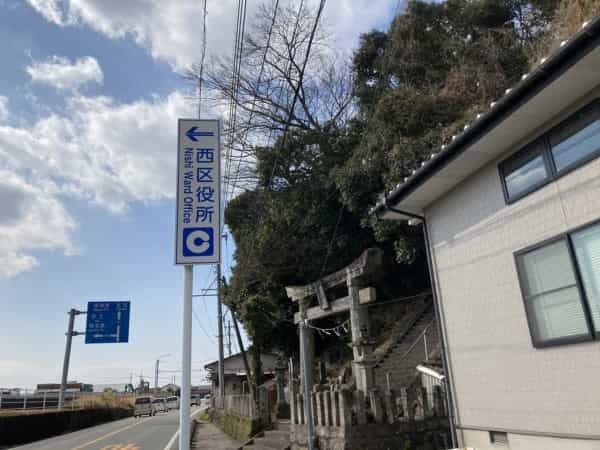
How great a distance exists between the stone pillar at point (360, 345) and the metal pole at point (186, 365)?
6660 mm

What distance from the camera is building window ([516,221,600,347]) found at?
5.34 metres

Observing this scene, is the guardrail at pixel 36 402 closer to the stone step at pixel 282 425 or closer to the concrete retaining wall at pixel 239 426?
the concrete retaining wall at pixel 239 426

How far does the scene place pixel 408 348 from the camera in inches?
651

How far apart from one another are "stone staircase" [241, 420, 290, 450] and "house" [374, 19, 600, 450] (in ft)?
22.6

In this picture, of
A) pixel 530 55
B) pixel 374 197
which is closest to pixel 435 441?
pixel 374 197

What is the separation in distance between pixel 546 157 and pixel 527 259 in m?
1.39

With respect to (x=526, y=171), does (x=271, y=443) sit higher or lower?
lower

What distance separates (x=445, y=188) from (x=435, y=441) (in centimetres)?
582

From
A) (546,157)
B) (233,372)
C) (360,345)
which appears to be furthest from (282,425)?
(233,372)

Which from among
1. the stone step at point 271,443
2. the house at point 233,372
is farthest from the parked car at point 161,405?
the stone step at point 271,443

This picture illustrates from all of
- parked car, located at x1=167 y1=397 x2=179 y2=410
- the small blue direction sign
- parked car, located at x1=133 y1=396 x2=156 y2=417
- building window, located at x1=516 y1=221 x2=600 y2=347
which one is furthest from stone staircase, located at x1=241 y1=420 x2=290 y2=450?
parked car, located at x1=167 y1=397 x2=179 y2=410

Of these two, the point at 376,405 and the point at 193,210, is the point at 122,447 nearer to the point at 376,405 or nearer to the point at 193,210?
the point at 376,405

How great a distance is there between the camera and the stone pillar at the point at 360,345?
35.7 ft

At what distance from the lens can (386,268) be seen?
18.3 m
